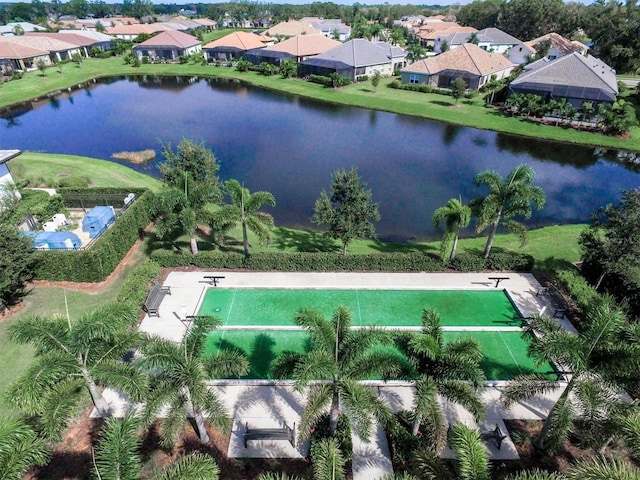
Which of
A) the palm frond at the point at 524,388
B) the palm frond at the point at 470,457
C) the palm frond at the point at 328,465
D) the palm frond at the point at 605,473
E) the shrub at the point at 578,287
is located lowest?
the shrub at the point at 578,287

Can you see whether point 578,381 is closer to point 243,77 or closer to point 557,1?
point 243,77

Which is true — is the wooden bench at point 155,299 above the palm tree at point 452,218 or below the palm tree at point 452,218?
below

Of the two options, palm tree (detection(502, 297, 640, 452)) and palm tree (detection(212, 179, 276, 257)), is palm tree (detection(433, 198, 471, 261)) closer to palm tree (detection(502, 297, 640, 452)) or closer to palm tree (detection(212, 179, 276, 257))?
palm tree (detection(212, 179, 276, 257))

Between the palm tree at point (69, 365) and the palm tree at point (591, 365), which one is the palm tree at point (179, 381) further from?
the palm tree at point (591, 365)

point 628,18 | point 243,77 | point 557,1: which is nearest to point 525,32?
point 557,1

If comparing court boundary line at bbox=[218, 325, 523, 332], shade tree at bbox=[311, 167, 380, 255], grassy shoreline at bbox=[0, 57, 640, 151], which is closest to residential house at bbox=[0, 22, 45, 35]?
grassy shoreline at bbox=[0, 57, 640, 151]

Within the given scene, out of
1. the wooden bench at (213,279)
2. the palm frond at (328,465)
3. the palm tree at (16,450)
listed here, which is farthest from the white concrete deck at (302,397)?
the palm tree at (16,450)
